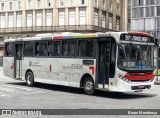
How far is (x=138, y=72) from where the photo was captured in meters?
14.7

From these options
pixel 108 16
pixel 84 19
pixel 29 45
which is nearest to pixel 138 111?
pixel 29 45

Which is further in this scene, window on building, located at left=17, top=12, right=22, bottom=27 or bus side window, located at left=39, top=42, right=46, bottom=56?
window on building, located at left=17, top=12, right=22, bottom=27

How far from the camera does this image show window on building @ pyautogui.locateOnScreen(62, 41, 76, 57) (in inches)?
655

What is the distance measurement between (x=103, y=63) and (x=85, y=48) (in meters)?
1.35

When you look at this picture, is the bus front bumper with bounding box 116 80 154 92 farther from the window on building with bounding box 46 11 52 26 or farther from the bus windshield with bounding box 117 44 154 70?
the window on building with bounding box 46 11 52 26

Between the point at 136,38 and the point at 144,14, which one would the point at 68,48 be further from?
the point at 144,14

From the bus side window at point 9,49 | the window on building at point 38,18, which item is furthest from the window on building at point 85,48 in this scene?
the window on building at point 38,18

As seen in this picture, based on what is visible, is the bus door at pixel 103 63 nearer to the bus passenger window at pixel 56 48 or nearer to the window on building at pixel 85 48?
the window on building at pixel 85 48

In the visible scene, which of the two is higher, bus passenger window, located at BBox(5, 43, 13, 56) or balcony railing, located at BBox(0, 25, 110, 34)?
balcony railing, located at BBox(0, 25, 110, 34)

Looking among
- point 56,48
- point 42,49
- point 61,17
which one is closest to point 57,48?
point 56,48

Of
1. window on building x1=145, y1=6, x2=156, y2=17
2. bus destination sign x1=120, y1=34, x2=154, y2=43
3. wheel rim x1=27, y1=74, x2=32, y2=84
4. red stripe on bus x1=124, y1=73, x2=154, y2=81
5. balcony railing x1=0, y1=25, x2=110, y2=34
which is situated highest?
window on building x1=145, y1=6, x2=156, y2=17

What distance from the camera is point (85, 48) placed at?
15977 millimetres

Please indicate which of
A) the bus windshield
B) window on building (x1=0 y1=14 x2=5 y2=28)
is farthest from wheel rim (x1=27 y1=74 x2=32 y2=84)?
window on building (x1=0 y1=14 x2=5 y2=28)

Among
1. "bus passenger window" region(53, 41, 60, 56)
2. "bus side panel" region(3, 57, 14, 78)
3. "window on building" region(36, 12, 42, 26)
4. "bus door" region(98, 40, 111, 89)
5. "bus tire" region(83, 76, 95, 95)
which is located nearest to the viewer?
"bus door" region(98, 40, 111, 89)
